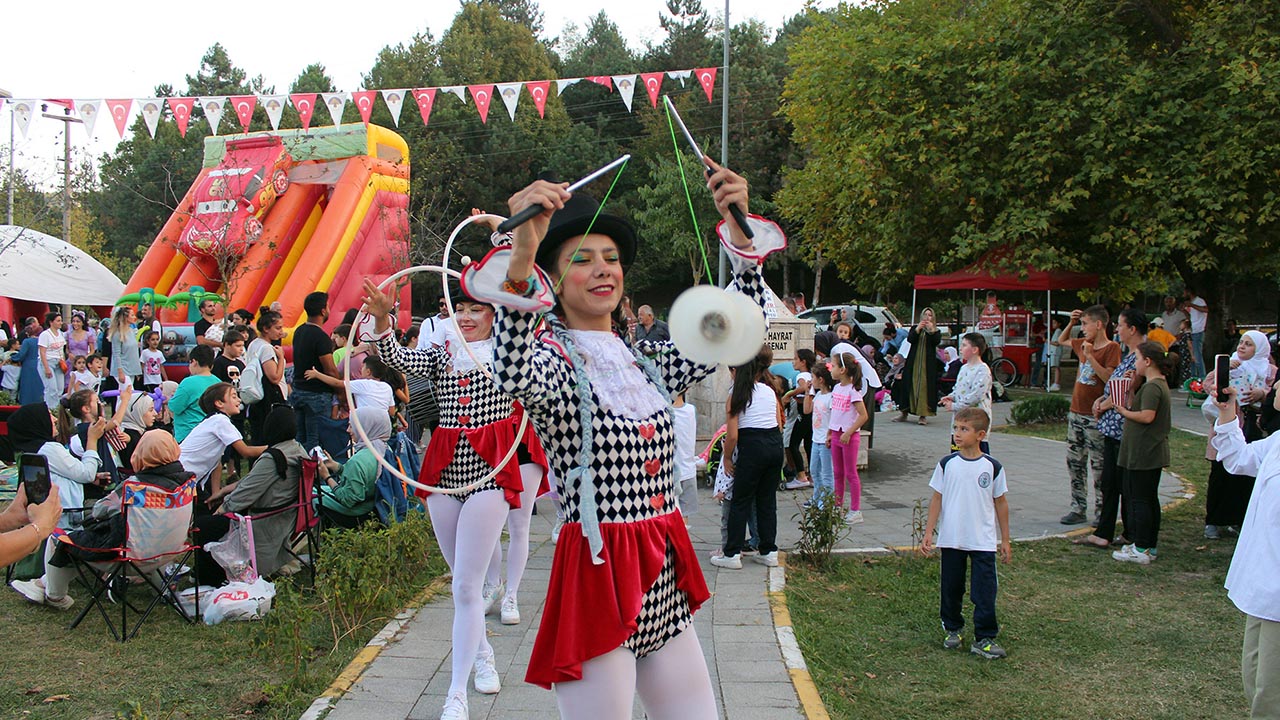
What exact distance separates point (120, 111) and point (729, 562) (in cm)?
1547

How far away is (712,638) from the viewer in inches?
204

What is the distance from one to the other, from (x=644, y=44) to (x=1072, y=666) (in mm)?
51954

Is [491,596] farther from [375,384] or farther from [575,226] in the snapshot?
[575,226]

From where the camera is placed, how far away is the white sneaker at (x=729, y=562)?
6.68 m

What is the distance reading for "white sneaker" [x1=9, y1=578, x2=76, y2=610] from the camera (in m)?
5.89

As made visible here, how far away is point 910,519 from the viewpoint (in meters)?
8.45

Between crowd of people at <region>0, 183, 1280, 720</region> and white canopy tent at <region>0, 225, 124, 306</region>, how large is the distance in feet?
36.8

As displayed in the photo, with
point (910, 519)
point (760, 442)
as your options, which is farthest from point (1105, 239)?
point (760, 442)

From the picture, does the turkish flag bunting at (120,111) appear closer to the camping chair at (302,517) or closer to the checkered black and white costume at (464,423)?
the camping chair at (302,517)

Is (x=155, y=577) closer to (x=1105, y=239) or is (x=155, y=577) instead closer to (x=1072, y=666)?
(x=1072, y=666)

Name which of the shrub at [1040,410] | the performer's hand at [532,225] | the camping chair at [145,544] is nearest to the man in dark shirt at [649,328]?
the shrub at [1040,410]

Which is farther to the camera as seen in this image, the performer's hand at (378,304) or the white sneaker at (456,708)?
the performer's hand at (378,304)

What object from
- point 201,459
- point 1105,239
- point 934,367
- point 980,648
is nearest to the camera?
point 980,648

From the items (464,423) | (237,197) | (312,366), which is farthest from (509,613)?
(237,197)
